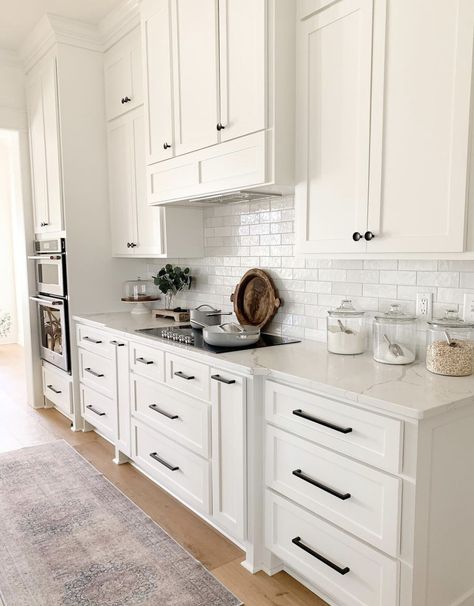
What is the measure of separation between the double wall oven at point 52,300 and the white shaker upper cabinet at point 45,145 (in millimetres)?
168

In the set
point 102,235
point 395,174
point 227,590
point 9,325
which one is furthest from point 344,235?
point 9,325

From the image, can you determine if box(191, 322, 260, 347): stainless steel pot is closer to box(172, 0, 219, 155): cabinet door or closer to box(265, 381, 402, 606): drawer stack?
box(265, 381, 402, 606): drawer stack

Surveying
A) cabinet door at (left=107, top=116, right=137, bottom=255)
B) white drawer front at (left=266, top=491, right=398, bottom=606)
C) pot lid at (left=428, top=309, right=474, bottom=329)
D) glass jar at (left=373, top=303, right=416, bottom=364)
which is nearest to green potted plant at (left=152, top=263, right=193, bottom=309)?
cabinet door at (left=107, top=116, right=137, bottom=255)

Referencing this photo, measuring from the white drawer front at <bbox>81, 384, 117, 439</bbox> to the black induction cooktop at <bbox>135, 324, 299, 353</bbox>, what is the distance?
648 mm

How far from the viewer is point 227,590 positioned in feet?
6.53

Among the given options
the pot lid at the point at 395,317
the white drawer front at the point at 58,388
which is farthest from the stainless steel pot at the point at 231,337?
the white drawer front at the point at 58,388

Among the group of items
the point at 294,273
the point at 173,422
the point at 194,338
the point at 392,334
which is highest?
the point at 294,273

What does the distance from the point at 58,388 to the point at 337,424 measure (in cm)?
292

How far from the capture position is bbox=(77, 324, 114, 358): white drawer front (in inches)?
126

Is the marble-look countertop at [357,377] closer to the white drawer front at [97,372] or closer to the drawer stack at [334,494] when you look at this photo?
the drawer stack at [334,494]

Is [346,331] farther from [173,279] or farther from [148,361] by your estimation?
[173,279]

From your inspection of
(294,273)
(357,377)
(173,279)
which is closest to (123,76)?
(173,279)

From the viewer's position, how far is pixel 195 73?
8.26ft

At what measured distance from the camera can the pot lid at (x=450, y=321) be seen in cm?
182
